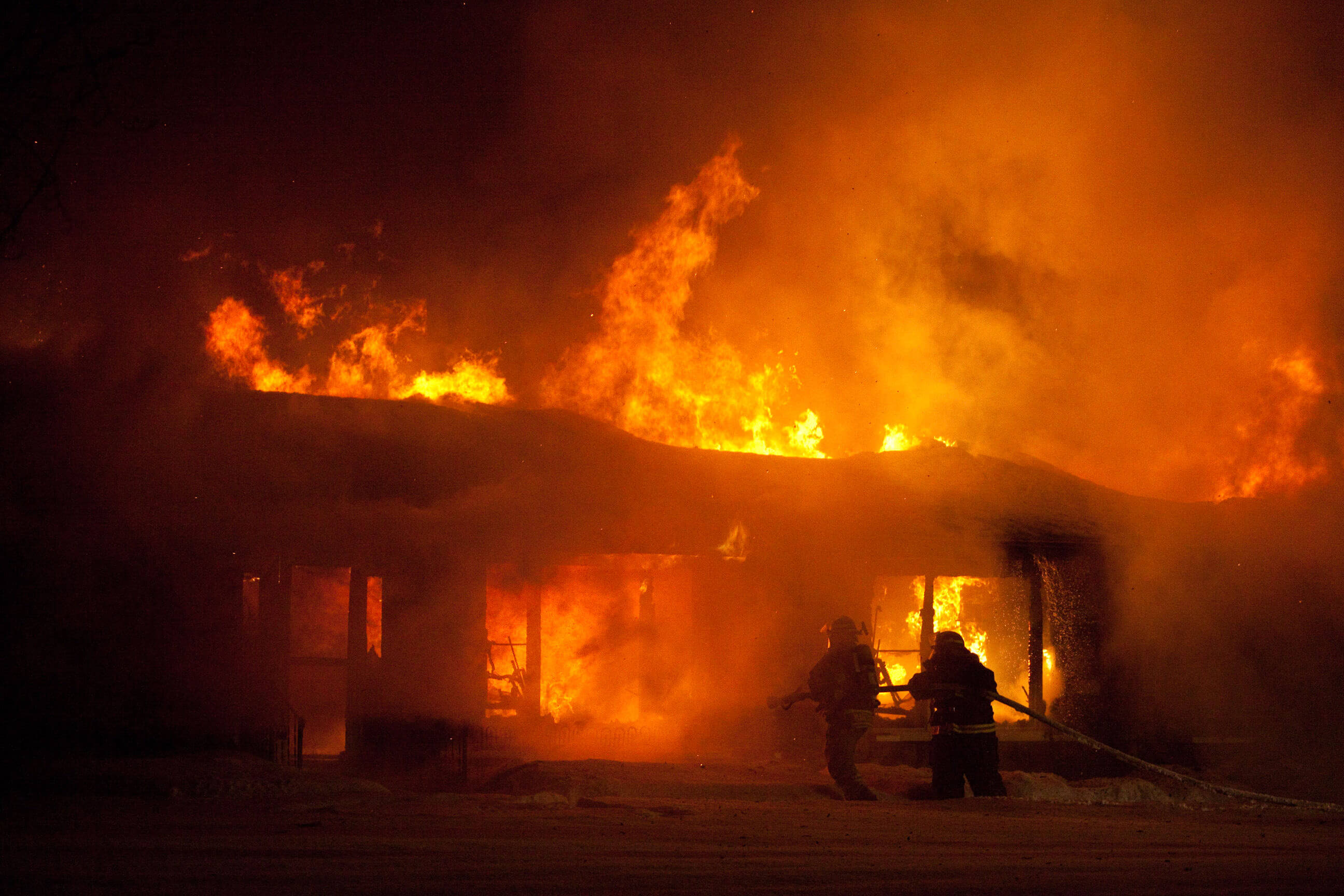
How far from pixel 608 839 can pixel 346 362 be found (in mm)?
21021

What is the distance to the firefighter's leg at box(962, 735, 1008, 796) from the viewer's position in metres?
10.4

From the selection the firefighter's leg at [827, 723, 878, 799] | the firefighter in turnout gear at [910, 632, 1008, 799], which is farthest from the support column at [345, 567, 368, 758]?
the firefighter in turnout gear at [910, 632, 1008, 799]

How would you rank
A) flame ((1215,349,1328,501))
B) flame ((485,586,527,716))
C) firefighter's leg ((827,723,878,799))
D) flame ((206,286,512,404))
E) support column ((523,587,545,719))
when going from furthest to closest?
1. flame ((1215,349,1328,501))
2. flame ((206,286,512,404))
3. flame ((485,586,527,716))
4. support column ((523,587,545,719))
5. firefighter's leg ((827,723,878,799))

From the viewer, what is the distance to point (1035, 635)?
53.0ft

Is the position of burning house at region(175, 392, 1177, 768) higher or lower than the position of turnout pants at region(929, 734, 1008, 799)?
higher

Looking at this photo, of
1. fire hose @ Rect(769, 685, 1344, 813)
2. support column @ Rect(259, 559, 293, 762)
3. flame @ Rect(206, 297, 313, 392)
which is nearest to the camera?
fire hose @ Rect(769, 685, 1344, 813)

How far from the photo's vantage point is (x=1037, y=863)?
6957 mm

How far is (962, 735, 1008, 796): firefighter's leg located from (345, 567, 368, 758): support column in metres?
6.30

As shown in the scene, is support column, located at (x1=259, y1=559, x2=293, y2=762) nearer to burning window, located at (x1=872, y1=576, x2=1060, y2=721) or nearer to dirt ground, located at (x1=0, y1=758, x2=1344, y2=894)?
dirt ground, located at (x1=0, y1=758, x2=1344, y2=894)

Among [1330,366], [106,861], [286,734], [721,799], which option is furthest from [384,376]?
[1330,366]

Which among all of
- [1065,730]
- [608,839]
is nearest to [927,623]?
[1065,730]

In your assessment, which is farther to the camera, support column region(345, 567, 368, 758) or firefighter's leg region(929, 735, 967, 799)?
support column region(345, 567, 368, 758)

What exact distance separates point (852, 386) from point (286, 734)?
74.5 ft

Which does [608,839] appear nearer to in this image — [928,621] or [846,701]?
[846,701]
